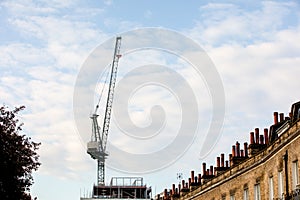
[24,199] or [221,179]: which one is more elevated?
[221,179]

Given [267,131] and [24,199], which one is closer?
[24,199]

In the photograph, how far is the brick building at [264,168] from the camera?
124ft

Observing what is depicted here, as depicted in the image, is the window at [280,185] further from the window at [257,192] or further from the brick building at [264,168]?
the window at [257,192]

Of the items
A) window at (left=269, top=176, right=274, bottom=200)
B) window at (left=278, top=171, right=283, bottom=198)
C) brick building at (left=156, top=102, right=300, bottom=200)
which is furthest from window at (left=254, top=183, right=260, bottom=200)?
window at (left=278, top=171, right=283, bottom=198)

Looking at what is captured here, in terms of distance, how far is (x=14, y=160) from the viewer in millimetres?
34438

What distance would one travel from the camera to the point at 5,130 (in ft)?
116

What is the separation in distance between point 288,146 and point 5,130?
17.4 meters

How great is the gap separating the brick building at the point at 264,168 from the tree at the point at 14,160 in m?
15.7

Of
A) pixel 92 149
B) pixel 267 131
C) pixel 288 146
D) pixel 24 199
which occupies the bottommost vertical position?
pixel 24 199

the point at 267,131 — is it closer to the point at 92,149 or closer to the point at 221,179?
the point at 221,179

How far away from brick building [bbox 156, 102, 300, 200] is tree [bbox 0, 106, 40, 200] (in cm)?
1566

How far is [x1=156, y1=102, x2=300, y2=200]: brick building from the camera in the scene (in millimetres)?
37781

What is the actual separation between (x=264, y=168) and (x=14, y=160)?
18847mm

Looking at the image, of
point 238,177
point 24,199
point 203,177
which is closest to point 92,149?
point 203,177
